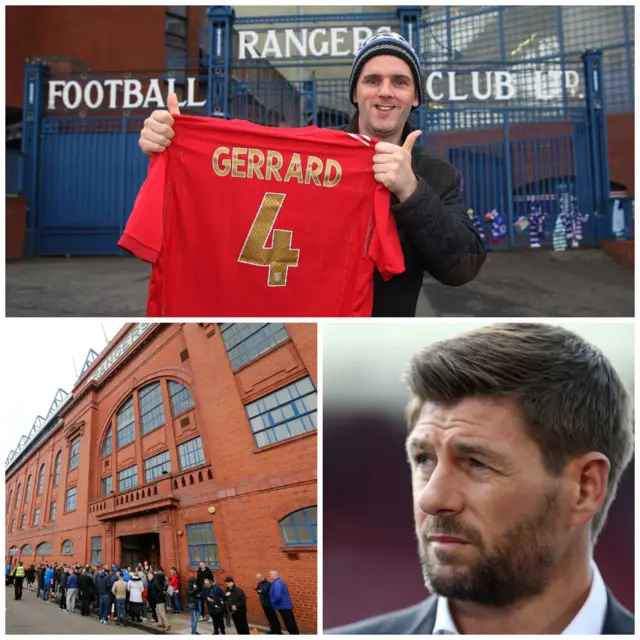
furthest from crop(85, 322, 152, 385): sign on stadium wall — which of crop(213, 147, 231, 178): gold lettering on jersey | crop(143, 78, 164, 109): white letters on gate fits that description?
crop(143, 78, 164, 109): white letters on gate

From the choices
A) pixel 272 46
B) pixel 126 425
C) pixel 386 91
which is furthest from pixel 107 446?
pixel 272 46

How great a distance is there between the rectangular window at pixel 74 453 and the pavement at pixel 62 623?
0.76m

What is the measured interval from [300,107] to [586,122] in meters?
3.88

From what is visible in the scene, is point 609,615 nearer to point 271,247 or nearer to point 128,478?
point 271,247

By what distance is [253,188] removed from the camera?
329cm

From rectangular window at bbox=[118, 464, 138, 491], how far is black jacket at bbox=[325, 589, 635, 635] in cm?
159

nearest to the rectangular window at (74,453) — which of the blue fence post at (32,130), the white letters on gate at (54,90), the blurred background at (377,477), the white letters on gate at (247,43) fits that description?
the blurred background at (377,477)

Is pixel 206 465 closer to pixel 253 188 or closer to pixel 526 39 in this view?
pixel 253 188

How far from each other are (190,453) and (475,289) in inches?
167

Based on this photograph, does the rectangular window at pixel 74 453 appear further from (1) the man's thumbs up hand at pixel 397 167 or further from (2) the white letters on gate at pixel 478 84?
(2) the white letters on gate at pixel 478 84

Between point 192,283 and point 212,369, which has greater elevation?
point 192,283

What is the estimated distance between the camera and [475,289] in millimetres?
7281

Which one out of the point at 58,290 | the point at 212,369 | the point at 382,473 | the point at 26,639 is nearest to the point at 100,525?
the point at 26,639

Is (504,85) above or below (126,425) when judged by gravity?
above
